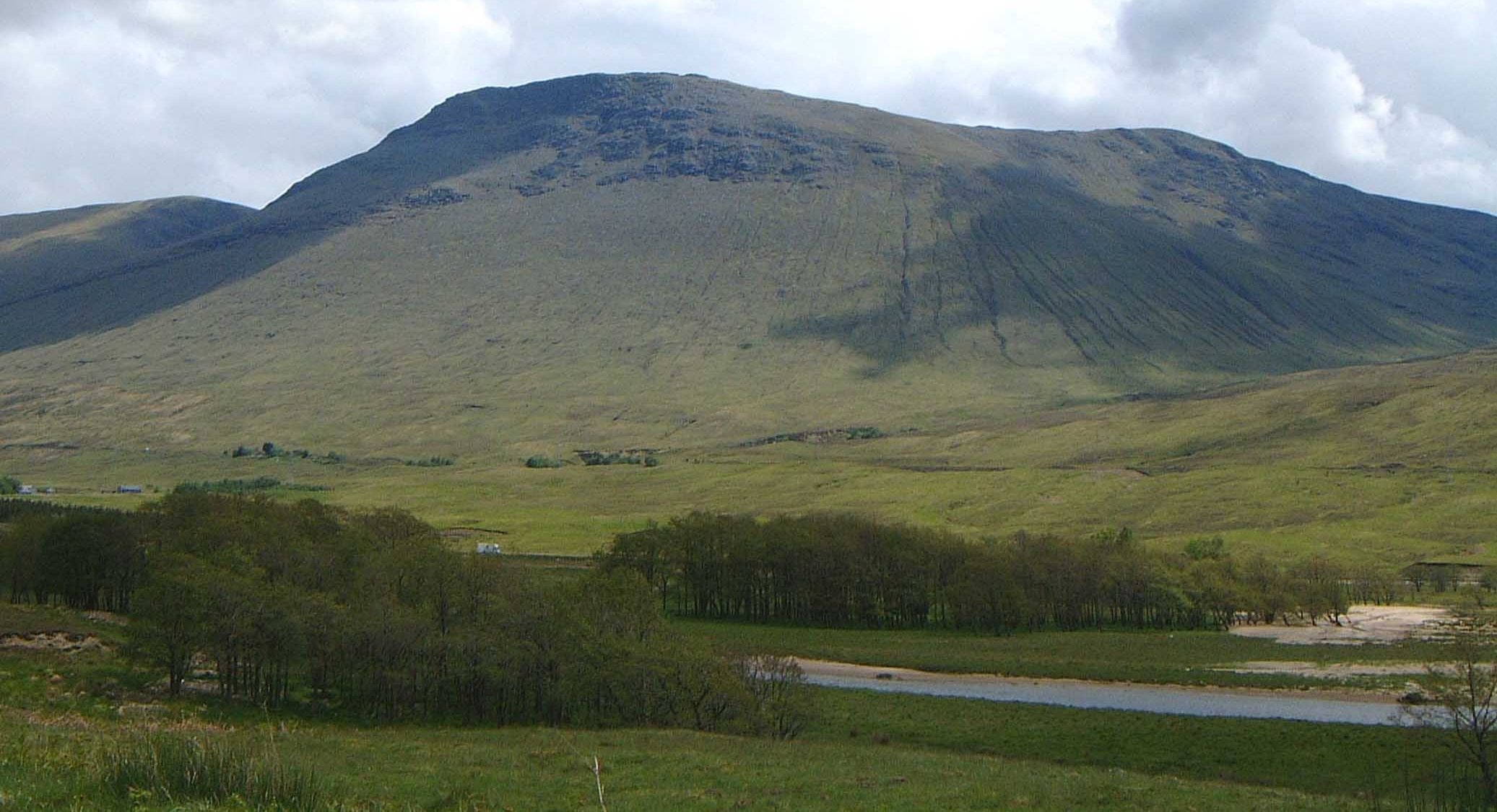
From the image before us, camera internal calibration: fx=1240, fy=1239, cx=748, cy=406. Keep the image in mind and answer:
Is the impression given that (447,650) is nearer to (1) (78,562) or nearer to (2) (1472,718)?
(2) (1472,718)

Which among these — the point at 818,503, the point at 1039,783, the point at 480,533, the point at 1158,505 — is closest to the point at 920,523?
the point at 818,503

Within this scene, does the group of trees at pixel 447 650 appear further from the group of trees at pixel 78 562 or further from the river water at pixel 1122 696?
the group of trees at pixel 78 562

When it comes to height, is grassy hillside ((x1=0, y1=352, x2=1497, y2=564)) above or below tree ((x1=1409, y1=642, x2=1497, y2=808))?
above

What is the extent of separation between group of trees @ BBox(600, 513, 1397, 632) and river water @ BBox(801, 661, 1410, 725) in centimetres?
2524

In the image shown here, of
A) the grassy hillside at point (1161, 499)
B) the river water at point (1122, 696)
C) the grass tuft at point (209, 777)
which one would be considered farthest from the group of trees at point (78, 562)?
the grass tuft at point (209, 777)

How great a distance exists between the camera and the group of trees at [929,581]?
102 meters

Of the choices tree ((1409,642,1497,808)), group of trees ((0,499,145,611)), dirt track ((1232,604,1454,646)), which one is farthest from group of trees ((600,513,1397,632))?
tree ((1409,642,1497,808))

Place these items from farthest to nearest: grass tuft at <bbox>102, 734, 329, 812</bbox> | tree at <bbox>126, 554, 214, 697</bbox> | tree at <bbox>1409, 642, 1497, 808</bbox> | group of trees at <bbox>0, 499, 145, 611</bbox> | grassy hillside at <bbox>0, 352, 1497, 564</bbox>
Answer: grassy hillside at <bbox>0, 352, 1497, 564</bbox> → group of trees at <bbox>0, 499, 145, 611</bbox> → tree at <bbox>126, 554, 214, 697</bbox> → tree at <bbox>1409, 642, 1497, 808</bbox> → grass tuft at <bbox>102, 734, 329, 812</bbox>

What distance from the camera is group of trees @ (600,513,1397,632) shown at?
102 meters

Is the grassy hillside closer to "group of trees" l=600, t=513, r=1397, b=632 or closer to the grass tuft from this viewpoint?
"group of trees" l=600, t=513, r=1397, b=632

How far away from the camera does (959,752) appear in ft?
152

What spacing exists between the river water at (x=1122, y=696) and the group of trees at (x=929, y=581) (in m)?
25.2

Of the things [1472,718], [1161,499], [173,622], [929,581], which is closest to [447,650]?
[173,622]

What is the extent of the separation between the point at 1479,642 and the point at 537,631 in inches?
2193
